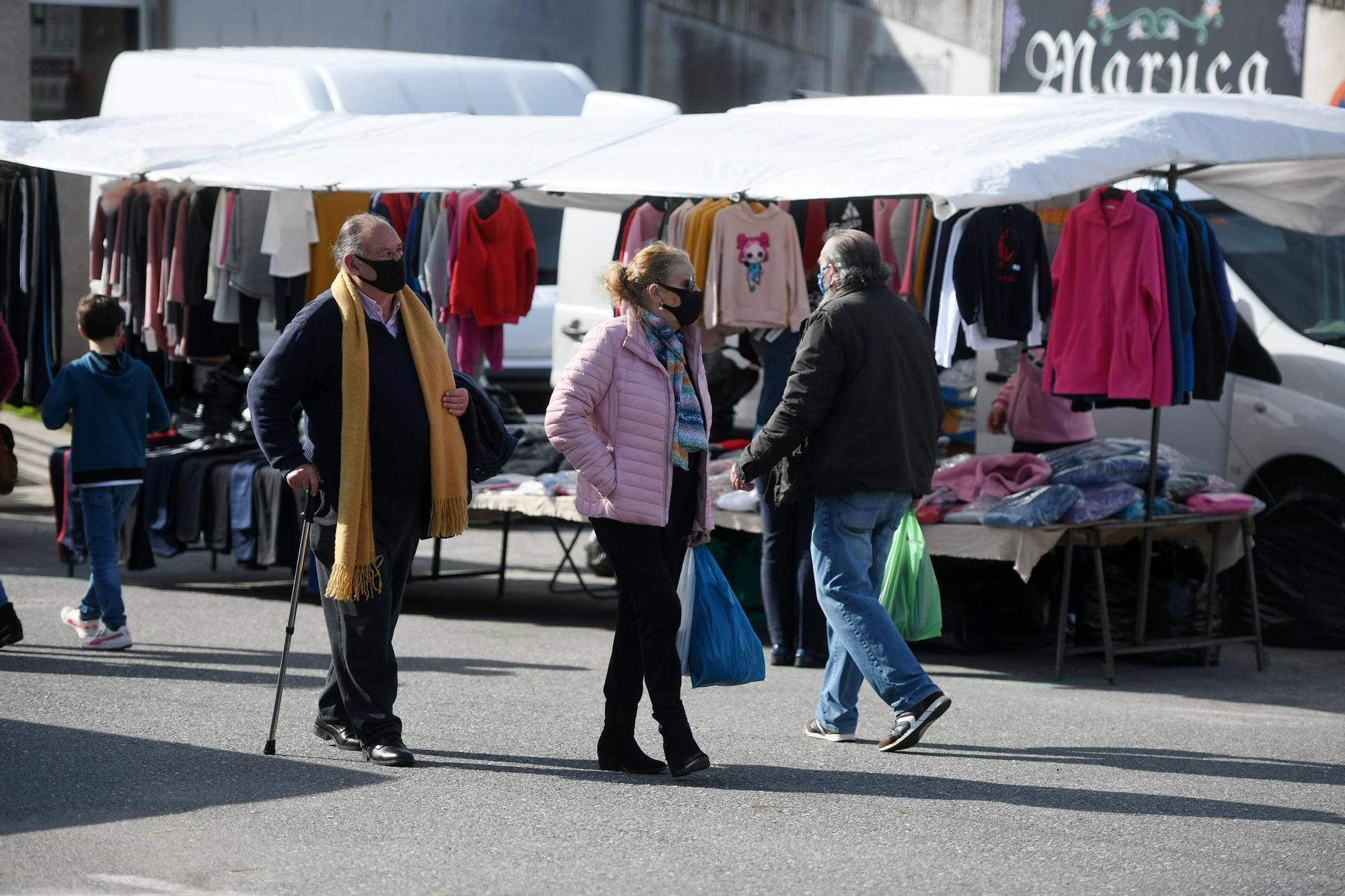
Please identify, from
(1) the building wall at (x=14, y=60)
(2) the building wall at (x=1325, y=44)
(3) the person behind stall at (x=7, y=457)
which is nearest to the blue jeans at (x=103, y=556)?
(3) the person behind stall at (x=7, y=457)

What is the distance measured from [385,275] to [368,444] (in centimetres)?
56

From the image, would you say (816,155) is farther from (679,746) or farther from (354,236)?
(679,746)

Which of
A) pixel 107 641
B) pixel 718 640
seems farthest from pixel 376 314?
pixel 107 641

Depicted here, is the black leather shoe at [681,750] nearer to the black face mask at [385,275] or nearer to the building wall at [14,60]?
the black face mask at [385,275]

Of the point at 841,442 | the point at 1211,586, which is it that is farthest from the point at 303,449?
the point at 1211,586

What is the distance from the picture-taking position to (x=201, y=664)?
27.0ft

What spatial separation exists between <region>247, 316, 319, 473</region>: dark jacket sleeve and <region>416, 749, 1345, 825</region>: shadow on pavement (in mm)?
1159

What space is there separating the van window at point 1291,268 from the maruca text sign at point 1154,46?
7.04 m

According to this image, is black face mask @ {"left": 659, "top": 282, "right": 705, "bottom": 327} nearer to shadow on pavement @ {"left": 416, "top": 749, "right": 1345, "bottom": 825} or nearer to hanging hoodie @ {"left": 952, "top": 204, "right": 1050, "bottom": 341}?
shadow on pavement @ {"left": 416, "top": 749, "right": 1345, "bottom": 825}

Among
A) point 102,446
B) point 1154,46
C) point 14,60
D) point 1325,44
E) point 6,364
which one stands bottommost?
point 102,446

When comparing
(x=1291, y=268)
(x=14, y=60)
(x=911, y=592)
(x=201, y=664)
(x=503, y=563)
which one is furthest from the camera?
(x=14, y=60)

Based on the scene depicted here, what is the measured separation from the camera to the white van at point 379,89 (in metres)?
13.4

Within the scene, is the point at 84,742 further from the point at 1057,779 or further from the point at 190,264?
the point at 190,264

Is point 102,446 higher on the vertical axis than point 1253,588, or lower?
higher
